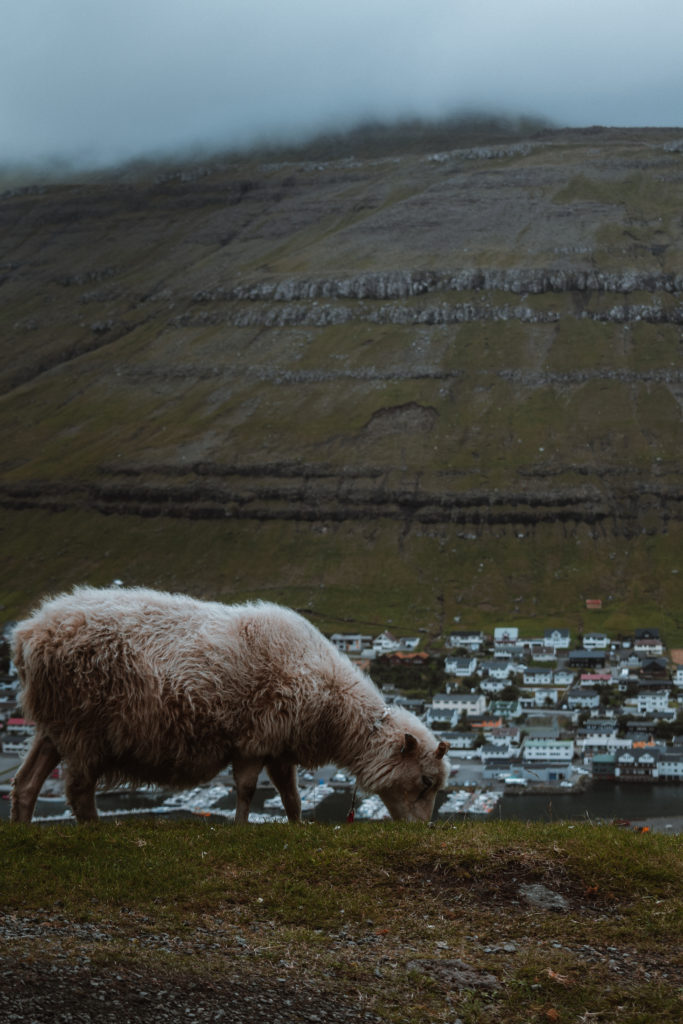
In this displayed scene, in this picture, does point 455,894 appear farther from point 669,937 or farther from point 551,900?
point 669,937

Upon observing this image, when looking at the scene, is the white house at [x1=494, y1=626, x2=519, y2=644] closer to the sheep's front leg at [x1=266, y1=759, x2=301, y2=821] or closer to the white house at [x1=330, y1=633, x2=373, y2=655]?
the white house at [x1=330, y1=633, x2=373, y2=655]

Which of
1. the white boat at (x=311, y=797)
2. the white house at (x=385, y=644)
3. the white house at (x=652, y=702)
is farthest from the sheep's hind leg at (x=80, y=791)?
the white house at (x=385, y=644)

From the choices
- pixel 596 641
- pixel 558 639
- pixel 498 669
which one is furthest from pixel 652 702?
pixel 596 641

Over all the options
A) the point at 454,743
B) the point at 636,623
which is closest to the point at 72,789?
the point at 454,743

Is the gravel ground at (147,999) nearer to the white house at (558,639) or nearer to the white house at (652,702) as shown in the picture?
the white house at (652,702)

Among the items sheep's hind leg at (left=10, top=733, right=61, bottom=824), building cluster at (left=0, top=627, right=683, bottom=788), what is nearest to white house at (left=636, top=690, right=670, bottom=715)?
building cluster at (left=0, top=627, right=683, bottom=788)

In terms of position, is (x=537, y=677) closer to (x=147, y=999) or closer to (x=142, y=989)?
(x=142, y=989)

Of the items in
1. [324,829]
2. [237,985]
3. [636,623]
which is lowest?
[636,623]
